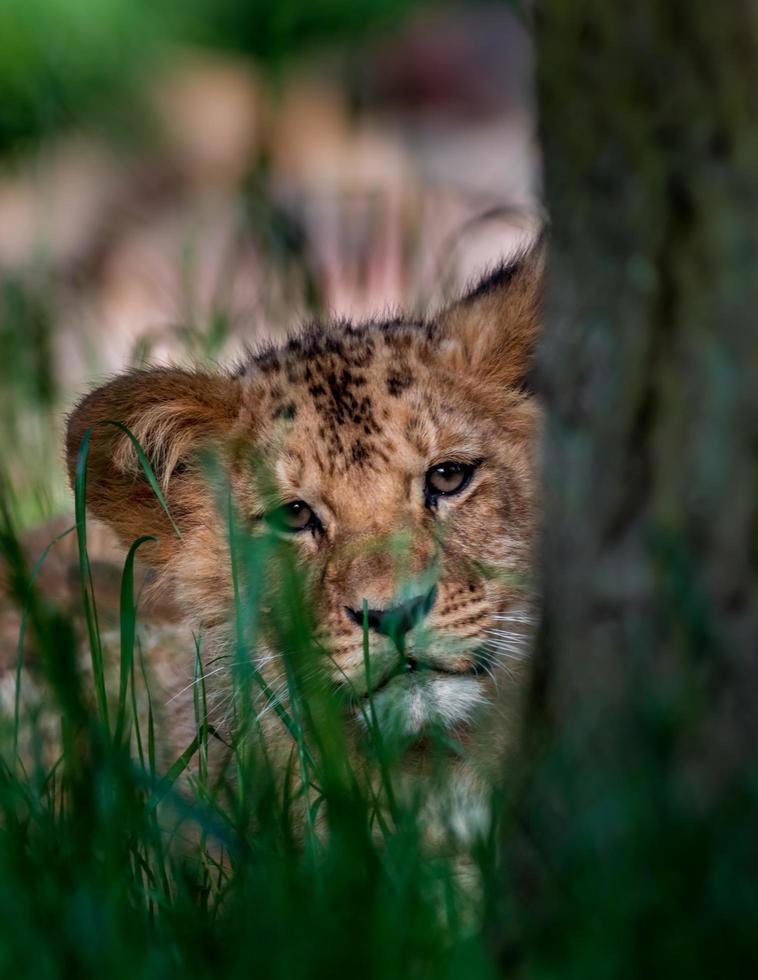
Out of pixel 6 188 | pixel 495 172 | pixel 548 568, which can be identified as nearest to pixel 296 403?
pixel 548 568

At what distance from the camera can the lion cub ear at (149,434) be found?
3118 mm

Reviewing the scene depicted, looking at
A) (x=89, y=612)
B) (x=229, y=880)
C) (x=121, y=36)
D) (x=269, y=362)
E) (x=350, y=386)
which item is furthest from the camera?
(x=121, y=36)

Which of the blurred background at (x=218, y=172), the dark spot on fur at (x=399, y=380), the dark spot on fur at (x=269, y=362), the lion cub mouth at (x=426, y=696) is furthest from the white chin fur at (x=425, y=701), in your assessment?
the blurred background at (x=218, y=172)

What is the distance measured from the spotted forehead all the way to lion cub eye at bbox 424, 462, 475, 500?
85 millimetres

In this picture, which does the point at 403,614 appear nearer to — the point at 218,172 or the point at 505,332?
the point at 505,332

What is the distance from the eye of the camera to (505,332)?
3268 millimetres

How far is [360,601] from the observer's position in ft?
9.04

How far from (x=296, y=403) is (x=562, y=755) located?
5.29 feet

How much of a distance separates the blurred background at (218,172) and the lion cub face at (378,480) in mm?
826

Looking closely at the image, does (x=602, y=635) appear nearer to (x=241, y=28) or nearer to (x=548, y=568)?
(x=548, y=568)

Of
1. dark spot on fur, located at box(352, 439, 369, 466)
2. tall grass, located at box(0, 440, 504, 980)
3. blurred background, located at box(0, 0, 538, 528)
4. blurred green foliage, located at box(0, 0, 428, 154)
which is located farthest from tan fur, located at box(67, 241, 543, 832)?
blurred green foliage, located at box(0, 0, 428, 154)

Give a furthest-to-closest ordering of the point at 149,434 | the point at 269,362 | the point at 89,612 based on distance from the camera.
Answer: the point at 269,362 → the point at 149,434 → the point at 89,612

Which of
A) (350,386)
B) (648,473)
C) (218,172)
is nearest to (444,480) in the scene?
(350,386)

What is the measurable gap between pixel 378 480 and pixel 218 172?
6.36m
